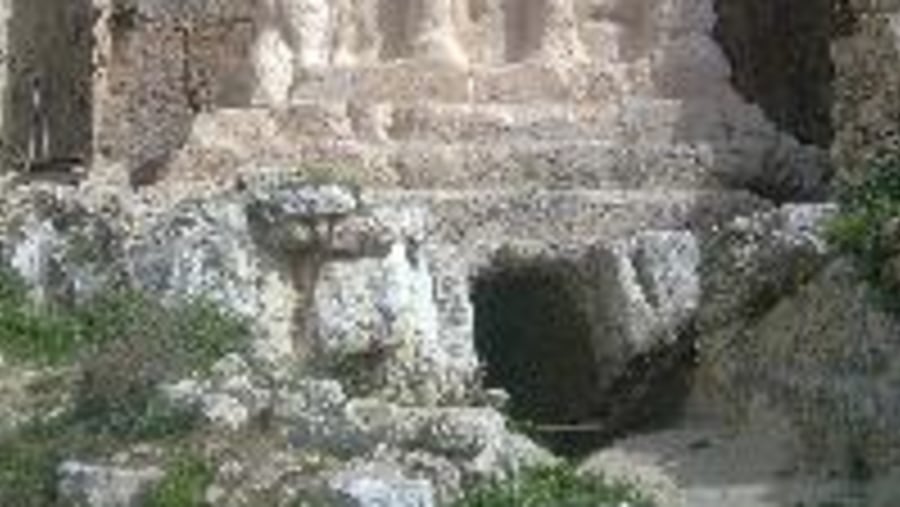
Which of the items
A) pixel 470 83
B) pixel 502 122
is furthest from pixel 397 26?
pixel 502 122

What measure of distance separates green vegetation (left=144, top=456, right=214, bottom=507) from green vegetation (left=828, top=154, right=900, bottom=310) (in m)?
4.50

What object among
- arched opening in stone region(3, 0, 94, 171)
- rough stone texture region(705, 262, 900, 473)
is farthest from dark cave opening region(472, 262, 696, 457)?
arched opening in stone region(3, 0, 94, 171)

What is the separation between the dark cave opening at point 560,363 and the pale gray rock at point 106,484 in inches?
196

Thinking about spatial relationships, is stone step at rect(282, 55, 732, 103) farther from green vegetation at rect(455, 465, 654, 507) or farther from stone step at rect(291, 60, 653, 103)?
green vegetation at rect(455, 465, 654, 507)

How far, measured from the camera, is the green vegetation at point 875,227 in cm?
1516

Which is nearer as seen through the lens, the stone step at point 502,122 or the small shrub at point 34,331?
→ the small shrub at point 34,331

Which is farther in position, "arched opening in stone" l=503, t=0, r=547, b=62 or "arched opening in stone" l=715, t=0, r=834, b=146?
"arched opening in stone" l=715, t=0, r=834, b=146

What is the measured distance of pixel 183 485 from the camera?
40.5 feet

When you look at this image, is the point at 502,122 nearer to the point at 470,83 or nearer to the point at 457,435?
the point at 470,83

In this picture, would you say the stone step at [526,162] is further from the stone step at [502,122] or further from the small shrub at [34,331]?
the small shrub at [34,331]

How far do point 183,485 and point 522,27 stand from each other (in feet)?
28.4

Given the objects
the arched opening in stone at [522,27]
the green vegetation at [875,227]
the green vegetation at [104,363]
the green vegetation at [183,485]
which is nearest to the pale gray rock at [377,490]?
the green vegetation at [183,485]

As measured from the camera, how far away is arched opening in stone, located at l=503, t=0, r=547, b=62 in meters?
20.2

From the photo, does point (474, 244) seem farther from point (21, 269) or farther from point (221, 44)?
point (221, 44)
